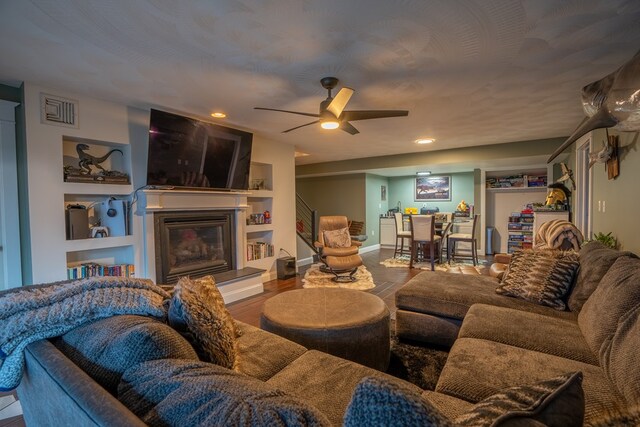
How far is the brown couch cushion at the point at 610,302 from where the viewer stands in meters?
1.35

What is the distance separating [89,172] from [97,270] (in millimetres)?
969

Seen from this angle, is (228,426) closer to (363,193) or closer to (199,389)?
(199,389)

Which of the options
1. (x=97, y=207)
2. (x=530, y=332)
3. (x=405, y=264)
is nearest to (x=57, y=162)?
(x=97, y=207)

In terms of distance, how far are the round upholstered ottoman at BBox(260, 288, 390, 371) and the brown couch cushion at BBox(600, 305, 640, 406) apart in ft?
3.57

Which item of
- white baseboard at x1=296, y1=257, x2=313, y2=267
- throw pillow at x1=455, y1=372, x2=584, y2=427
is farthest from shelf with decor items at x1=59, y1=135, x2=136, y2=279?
throw pillow at x1=455, y1=372, x2=584, y2=427

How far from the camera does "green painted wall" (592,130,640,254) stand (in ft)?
7.43

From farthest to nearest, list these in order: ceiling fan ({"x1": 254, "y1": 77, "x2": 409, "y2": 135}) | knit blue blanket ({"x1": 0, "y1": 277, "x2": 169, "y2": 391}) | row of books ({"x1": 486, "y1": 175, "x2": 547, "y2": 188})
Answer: row of books ({"x1": 486, "y1": 175, "x2": 547, "y2": 188}), ceiling fan ({"x1": 254, "y1": 77, "x2": 409, "y2": 135}), knit blue blanket ({"x1": 0, "y1": 277, "x2": 169, "y2": 391})

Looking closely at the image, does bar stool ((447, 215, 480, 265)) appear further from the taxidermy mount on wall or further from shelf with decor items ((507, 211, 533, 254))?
the taxidermy mount on wall

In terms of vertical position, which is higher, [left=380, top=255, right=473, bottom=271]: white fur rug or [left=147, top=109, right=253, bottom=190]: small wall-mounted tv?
[left=147, top=109, right=253, bottom=190]: small wall-mounted tv

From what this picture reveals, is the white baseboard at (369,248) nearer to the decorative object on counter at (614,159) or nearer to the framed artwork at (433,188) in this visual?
the framed artwork at (433,188)

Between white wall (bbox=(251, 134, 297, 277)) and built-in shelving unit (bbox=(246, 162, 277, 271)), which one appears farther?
white wall (bbox=(251, 134, 297, 277))

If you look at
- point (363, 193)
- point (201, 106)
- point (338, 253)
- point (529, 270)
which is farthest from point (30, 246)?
point (363, 193)

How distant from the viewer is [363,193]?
7.52 m

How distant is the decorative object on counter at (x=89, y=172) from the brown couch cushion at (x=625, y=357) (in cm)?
381
